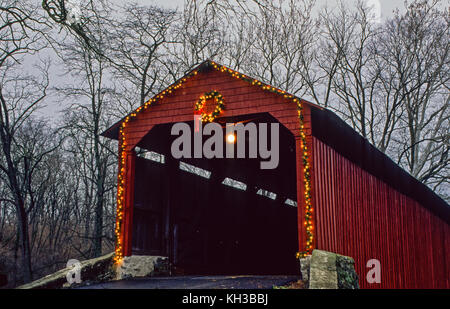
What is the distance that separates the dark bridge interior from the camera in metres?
12.6

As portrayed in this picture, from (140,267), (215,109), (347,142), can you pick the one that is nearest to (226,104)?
(215,109)

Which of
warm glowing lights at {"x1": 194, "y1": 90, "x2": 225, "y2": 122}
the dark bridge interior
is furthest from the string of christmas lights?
the dark bridge interior

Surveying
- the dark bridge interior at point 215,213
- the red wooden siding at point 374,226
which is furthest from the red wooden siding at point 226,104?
the red wooden siding at point 374,226

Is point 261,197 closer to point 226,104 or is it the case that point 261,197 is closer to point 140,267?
point 140,267

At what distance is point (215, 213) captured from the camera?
51.3ft

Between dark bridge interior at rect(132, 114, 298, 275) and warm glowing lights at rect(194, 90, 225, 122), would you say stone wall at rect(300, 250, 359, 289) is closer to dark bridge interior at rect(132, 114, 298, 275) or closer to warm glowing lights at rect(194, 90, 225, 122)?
warm glowing lights at rect(194, 90, 225, 122)

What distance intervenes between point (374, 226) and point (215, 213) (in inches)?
197

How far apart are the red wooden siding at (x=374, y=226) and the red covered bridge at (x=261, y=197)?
33 millimetres

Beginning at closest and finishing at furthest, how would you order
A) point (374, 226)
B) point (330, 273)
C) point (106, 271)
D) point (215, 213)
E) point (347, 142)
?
point (330, 273) < point (106, 271) < point (347, 142) < point (374, 226) < point (215, 213)

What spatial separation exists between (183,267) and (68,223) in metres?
14.8
